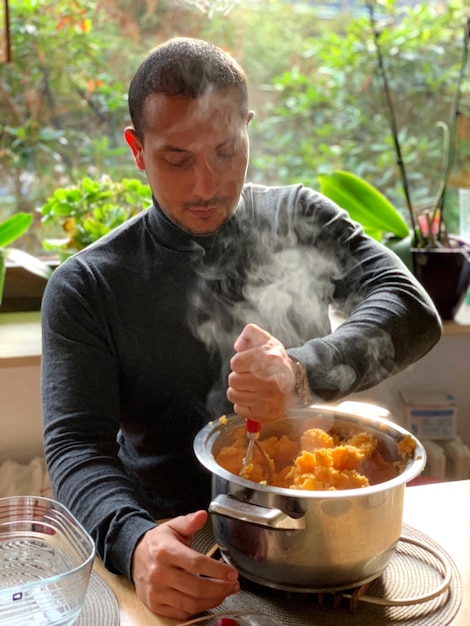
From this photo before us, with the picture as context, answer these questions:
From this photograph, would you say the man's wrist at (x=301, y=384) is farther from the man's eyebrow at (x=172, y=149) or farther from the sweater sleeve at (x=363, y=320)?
the man's eyebrow at (x=172, y=149)

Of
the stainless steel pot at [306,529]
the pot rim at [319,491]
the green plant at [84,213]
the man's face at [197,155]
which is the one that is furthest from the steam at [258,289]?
the green plant at [84,213]

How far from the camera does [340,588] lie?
1054 millimetres

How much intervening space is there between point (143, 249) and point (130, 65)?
1076 millimetres

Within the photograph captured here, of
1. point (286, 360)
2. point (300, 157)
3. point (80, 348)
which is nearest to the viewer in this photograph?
point (286, 360)

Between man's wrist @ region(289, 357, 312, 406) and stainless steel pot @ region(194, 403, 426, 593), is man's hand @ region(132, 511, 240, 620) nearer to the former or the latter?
stainless steel pot @ region(194, 403, 426, 593)

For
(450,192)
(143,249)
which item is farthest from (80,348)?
(450,192)

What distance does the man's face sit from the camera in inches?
53.8

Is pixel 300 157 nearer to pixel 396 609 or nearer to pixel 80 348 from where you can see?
pixel 80 348

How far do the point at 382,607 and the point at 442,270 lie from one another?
141 cm

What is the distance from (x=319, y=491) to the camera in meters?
0.98

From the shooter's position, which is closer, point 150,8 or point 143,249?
point 143,249

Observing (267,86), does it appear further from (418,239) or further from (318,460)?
(318,460)

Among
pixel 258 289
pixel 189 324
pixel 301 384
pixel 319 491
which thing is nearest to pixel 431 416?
pixel 258 289

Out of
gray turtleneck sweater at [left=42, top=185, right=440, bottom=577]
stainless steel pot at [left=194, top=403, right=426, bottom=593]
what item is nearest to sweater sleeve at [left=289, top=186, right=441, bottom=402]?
gray turtleneck sweater at [left=42, top=185, right=440, bottom=577]
